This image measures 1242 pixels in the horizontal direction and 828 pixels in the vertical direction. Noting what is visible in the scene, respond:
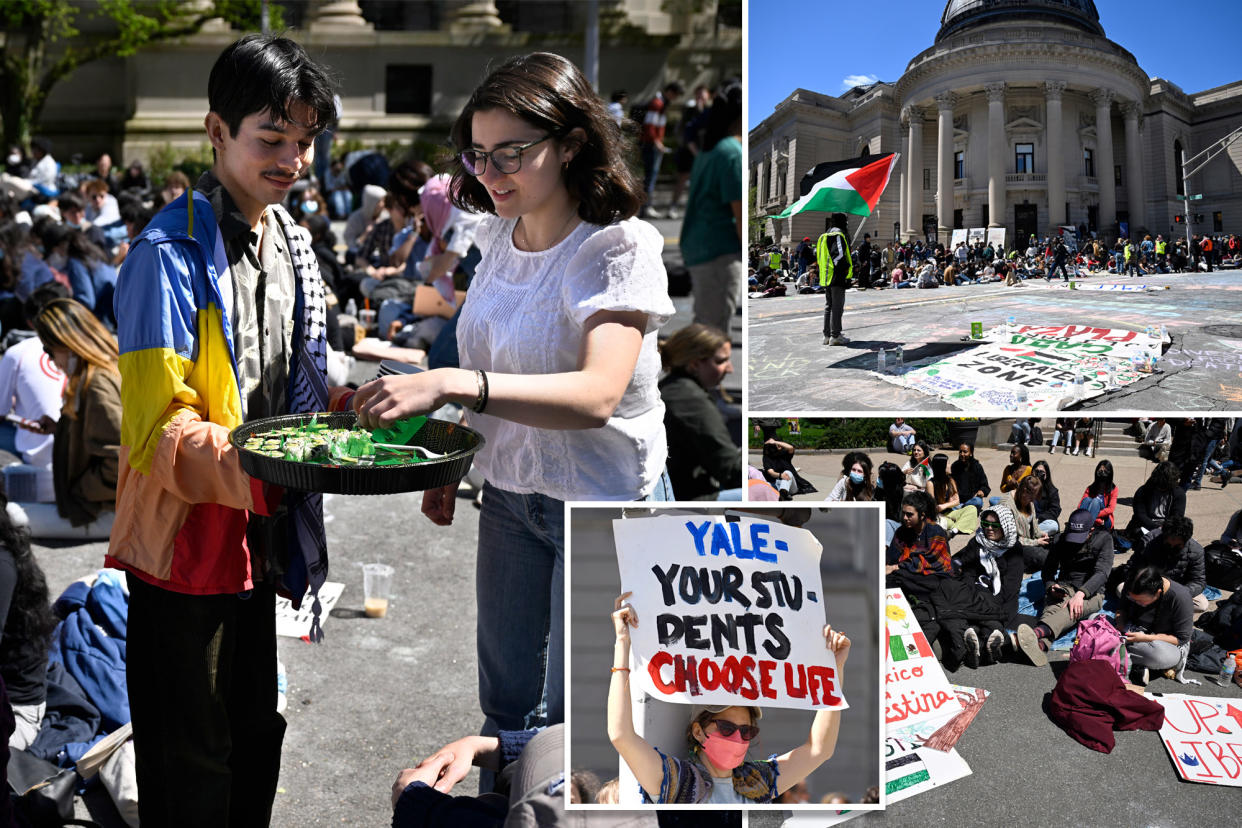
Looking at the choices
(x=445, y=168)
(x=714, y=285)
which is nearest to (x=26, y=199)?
(x=714, y=285)

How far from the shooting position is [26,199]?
15914 mm

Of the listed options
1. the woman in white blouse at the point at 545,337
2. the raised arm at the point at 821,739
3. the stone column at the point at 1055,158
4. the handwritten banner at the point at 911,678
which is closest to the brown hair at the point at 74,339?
the woman in white blouse at the point at 545,337

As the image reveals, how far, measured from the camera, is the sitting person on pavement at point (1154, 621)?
125 inches

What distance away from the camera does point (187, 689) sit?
2.32 meters

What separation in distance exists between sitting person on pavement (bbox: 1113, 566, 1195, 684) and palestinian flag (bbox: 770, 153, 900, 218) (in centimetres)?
126

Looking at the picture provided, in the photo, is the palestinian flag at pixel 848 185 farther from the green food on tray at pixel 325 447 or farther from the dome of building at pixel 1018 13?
the green food on tray at pixel 325 447

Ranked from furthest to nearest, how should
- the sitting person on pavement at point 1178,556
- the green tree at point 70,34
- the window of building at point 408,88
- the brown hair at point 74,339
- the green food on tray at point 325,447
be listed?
the window of building at point 408,88
the green tree at point 70,34
the brown hair at point 74,339
the sitting person on pavement at point 1178,556
the green food on tray at point 325,447

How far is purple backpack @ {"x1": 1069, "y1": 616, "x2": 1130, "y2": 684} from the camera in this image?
321 cm

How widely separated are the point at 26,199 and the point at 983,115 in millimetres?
15791

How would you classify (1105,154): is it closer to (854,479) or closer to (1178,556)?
(854,479)

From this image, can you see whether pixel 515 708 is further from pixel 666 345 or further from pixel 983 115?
pixel 666 345

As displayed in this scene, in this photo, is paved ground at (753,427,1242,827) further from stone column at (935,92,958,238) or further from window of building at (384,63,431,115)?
window of building at (384,63,431,115)

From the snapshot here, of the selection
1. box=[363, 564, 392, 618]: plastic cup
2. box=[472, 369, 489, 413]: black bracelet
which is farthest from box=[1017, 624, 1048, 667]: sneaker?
box=[363, 564, 392, 618]: plastic cup

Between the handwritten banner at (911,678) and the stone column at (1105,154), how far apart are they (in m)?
1.11
